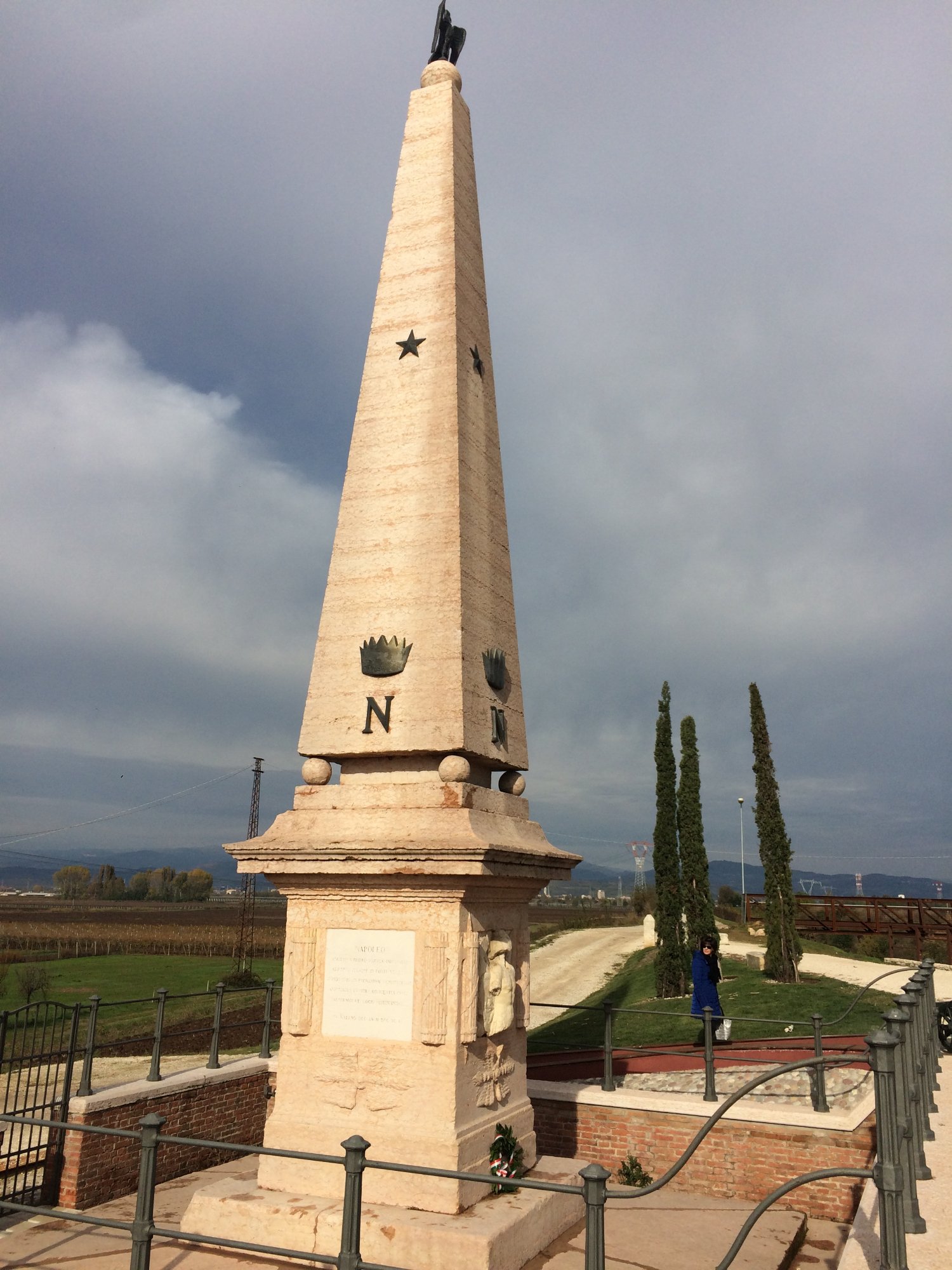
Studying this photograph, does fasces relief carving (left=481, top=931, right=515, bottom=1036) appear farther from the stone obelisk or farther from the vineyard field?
the vineyard field

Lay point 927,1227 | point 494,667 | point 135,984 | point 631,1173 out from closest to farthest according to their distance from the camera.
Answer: point 927,1227
point 494,667
point 631,1173
point 135,984

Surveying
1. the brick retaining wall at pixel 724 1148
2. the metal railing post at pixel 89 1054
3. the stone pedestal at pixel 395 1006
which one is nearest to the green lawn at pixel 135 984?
the metal railing post at pixel 89 1054

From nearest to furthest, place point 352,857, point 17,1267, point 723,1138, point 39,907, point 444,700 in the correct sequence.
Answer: point 17,1267, point 352,857, point 444,700, point 723,1138, point 39,907

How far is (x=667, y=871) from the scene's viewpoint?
26109mm

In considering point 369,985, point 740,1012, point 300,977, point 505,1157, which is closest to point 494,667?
point 369,985

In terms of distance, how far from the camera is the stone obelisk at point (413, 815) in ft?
22.1

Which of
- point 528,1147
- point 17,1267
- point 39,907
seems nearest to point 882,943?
point 528,1147

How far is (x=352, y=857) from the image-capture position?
7.08 meters

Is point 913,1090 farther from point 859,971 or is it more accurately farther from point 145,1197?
point 859,971

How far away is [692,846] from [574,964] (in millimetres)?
13873

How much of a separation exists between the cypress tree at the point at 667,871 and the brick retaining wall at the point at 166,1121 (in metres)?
14.7

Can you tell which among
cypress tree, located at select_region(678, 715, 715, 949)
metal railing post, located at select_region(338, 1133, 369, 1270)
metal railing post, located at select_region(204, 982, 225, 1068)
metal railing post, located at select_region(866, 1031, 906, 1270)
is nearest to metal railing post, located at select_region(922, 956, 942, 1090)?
metal railing post, located at select_region(866, 1031, 906, 1270)

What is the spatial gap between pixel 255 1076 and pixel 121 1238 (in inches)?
154

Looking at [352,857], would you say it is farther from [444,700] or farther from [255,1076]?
[255,1076]
